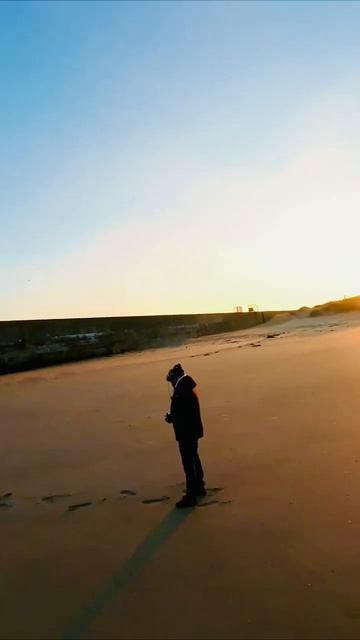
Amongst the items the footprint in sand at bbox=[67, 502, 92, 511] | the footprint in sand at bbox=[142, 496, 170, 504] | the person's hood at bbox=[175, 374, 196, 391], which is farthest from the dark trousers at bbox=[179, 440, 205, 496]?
the footprint in sand at bbox=[67, 502, 92, 511]

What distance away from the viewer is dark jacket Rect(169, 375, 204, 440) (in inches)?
246

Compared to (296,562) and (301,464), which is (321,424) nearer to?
(301,464)

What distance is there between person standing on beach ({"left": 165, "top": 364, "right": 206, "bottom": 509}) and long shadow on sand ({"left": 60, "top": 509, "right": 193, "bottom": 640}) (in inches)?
16.3

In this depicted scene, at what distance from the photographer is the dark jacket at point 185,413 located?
20.5 ft

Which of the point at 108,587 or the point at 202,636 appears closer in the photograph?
the point at 202,636

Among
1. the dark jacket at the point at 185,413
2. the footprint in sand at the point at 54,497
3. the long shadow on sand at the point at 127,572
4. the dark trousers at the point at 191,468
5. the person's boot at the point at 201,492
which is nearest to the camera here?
the long shadow on sand at the point at 127,572

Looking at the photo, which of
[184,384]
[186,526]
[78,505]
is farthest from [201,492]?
[78,505]

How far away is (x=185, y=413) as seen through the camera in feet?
20.6

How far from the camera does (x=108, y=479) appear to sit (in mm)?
7012

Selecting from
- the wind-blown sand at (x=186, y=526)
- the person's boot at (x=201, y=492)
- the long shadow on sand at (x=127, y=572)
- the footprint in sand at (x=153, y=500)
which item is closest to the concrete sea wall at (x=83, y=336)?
the wind-blown sand at (x=186, y=526)

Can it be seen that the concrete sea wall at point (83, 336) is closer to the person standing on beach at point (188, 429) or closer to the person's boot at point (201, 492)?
the person standing on beach at point (188, 429)

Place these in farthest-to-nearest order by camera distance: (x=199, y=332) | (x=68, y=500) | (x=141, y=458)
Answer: (x=199, y=332)
(x=141, y=458)
(x=68, y=500)

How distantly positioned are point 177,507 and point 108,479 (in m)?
1.46

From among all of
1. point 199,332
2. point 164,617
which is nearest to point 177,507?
point 164,617
